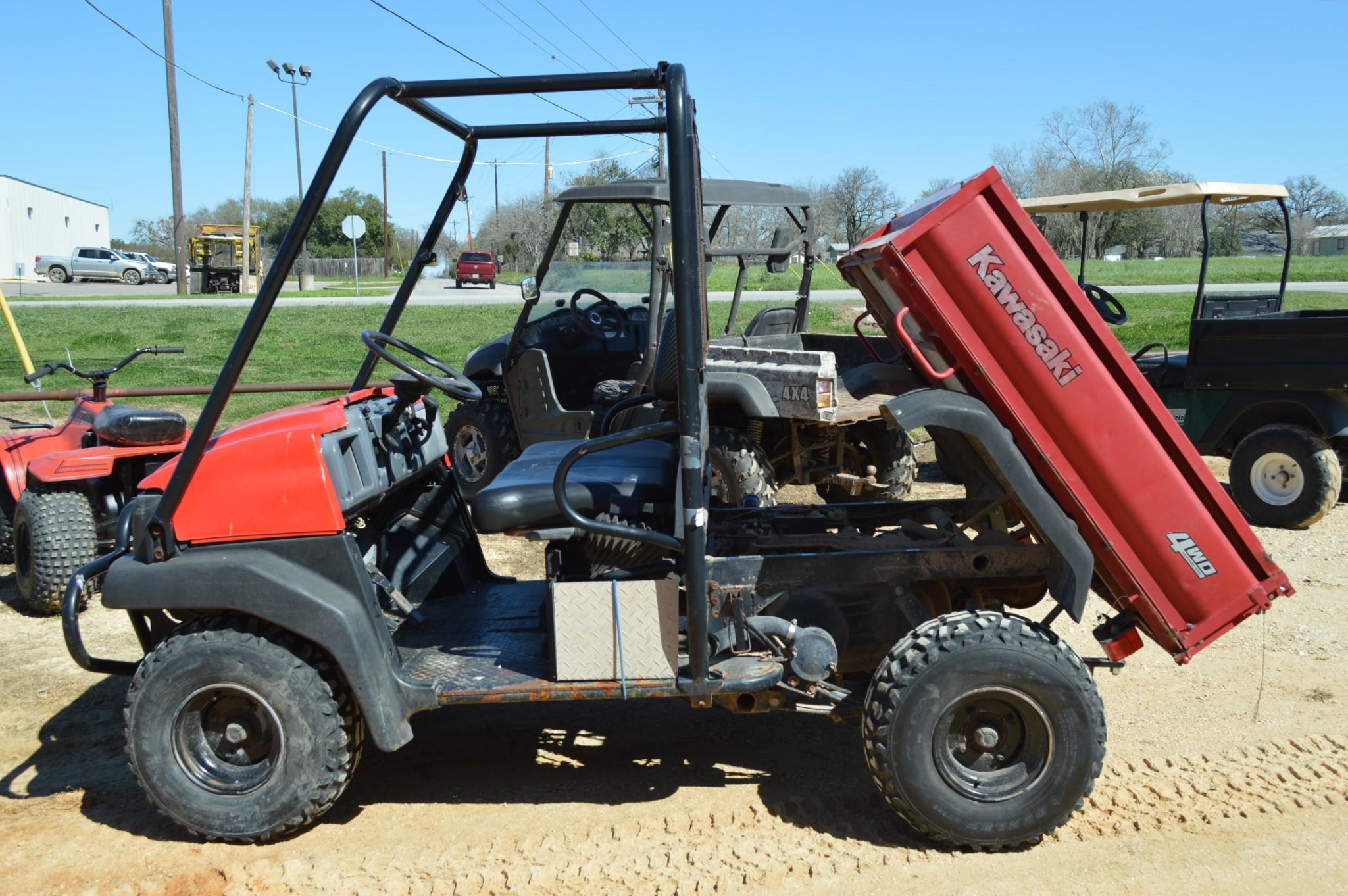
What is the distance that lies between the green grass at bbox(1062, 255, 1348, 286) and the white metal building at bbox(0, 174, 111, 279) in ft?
139

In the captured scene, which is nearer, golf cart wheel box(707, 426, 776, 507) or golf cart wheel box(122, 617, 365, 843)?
golf cart wheel box(122, 617, 365, 843)

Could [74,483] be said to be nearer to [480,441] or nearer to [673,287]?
[480,441]

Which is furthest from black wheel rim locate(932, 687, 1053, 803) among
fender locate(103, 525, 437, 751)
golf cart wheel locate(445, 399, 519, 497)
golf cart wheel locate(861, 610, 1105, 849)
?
golf cart wheel locate(445, 399, 519, 497)

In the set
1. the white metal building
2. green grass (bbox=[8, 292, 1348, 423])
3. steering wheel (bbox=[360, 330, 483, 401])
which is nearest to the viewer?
steering wheel (bbox=[360, 330, 483, 401])

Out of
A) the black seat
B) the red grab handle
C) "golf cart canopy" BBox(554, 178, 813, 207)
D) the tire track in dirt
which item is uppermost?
"golf cart canopy" BBox(554, 178, 813, 207)

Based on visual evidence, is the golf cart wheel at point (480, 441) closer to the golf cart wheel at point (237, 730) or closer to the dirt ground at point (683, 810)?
the dirt ground at point (683, 810)

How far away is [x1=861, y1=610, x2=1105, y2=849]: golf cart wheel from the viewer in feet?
11.1

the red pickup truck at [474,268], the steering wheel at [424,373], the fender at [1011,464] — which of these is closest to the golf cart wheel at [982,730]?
the fender at [1011,464]

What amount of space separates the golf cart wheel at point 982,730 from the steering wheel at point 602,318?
215 inches

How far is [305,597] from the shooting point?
335 centimetres

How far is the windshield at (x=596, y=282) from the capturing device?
8.53 meters

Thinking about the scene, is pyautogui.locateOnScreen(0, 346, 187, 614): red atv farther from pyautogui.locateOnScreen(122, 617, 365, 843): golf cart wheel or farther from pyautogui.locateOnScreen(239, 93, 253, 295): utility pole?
pyautogui.locateOnScreen(239, 93, 253, 295): utility pole

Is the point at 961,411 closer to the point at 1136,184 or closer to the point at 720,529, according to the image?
the point at 720,529

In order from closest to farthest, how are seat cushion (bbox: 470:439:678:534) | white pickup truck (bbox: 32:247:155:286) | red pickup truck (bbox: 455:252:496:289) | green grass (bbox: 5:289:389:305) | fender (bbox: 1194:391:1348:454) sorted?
1. seat cushion (bbox: 470:439:678:534)
2. fender (bbox: 1194:391:1348:454)
3. green grass (bbox: 5:289:389:305)
4. red pickup truck (bbox: 455:252:496:289)
5. white pickup truck (bbox: 32:247:155:286)
